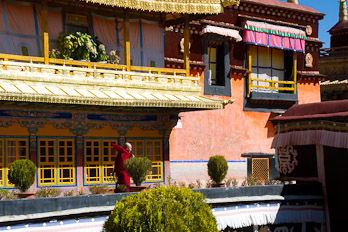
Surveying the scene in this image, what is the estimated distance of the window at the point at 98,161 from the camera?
755 inches

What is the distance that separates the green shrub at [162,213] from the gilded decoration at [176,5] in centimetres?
1058

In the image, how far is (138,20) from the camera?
822 inches

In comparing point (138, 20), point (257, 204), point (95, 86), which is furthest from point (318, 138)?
point (138, 20)

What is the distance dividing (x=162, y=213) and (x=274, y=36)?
19746 millimetres

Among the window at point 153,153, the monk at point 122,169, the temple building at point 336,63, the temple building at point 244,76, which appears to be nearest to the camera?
the monk at point 122,169

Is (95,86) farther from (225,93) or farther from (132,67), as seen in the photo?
(225,93)

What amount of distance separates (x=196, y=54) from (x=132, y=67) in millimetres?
5559

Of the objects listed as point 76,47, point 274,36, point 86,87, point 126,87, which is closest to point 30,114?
point 86,87

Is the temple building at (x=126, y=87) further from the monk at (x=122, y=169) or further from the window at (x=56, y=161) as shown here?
the monk at (x=122, y=169)

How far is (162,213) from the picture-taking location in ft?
28.4

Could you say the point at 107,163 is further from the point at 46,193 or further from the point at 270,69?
the point at 270,69

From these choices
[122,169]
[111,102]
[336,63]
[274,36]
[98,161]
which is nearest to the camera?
[122,169]

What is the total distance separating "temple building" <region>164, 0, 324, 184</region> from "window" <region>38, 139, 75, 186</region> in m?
5.49

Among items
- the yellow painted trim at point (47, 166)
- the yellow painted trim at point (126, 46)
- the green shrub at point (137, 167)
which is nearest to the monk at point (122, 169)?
the green shrub at point (137, 167)
